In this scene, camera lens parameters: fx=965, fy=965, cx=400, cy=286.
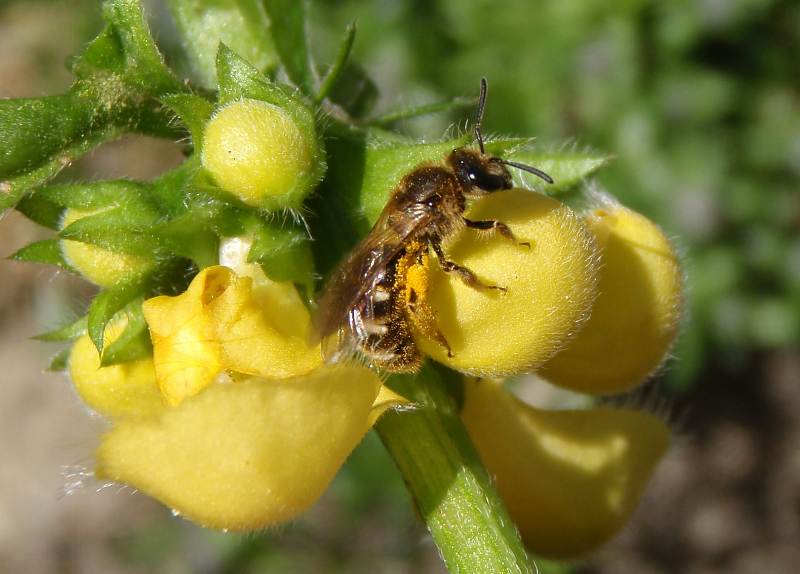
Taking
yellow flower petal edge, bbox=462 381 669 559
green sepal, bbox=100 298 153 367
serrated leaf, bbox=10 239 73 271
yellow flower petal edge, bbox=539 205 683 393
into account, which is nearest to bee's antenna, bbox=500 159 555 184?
yellow flower petal edge, bbox=539 205 683 393

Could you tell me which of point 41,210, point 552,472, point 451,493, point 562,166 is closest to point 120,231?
point 41,210

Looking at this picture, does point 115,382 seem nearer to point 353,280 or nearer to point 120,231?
point 120,231

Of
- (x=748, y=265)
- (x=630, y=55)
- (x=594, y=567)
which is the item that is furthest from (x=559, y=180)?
(x=594, y=567)

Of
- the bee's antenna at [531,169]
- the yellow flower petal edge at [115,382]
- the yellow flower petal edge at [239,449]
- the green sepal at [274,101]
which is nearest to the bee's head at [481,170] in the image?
the bee's antenna at [531,169]

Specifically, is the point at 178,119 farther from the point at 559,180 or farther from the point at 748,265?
the point at 748,265

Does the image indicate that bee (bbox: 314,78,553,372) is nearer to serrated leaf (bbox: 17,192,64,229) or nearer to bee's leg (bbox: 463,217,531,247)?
bee's leg (bbox: 463,217,531,247)

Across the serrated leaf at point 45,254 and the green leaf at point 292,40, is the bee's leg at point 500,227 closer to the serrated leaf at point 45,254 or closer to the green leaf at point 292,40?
the green leaf at point 292,40
